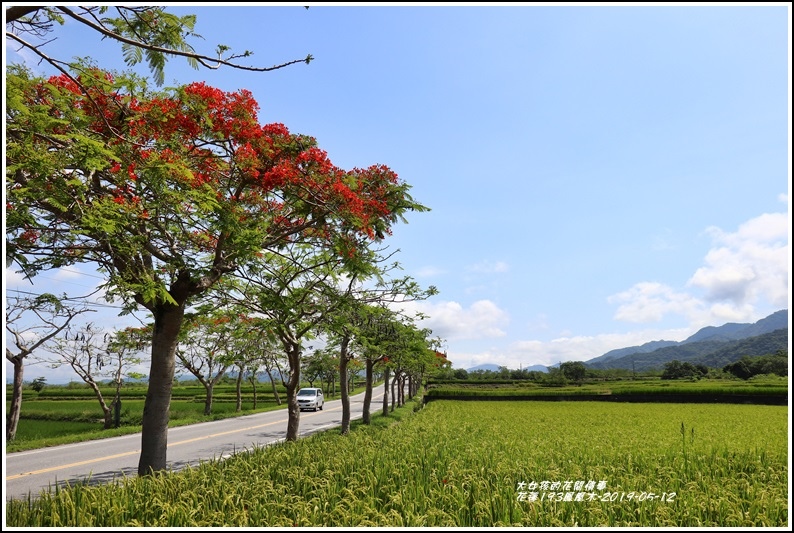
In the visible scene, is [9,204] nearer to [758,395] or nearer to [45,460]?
[45,460]

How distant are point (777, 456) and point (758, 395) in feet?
123

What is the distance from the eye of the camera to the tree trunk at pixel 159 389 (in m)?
7.96

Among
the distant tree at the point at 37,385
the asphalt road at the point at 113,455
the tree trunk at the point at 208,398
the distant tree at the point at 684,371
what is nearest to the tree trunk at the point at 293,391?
the asphalt road at the point at 113,455

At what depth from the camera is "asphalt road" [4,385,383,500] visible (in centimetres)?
1084

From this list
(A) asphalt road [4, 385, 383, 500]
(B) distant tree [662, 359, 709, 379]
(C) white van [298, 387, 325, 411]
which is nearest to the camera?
(A) asphalt road [4, 385, 383, 500]

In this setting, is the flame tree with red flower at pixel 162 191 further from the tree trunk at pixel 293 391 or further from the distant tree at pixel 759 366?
the distant tree at pixel 759 366

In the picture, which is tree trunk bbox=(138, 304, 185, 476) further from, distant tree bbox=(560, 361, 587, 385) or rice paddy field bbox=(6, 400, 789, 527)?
distant tree bbox=(560, 361, 587, 385)

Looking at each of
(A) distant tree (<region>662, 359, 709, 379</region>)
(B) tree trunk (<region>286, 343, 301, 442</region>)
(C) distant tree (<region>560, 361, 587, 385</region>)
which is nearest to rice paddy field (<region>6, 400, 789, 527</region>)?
(B) tree trunk (<region>286, 343, 301, 442</region>)

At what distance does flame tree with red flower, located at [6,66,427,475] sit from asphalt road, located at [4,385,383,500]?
10.7 feet

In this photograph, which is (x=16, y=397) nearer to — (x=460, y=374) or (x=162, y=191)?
(x=162, y=191)

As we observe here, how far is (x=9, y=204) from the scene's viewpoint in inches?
195

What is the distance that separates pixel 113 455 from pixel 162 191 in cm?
1208

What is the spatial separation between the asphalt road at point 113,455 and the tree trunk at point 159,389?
24.0 inches

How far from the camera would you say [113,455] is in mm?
14438
